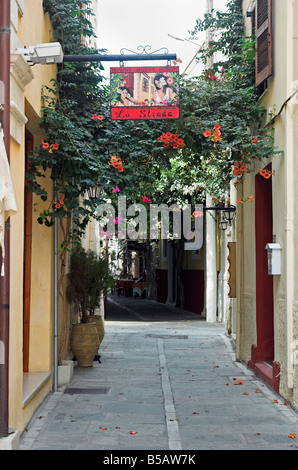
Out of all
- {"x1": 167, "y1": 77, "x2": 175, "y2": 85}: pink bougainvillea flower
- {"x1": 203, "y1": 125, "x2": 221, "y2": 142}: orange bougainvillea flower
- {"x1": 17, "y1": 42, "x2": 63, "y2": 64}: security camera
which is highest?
{"x1": 167, "y1": 77, "x2": 175, "y2": 85}: pink bougainvillea flower

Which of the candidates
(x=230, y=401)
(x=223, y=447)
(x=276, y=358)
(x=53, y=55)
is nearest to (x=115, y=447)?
(x=223, y=447)

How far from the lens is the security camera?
6020 mm

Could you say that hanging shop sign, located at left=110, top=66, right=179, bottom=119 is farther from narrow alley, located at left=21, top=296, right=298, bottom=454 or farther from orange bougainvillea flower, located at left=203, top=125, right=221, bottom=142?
narrow alley, located at left=21, top=296, right=298, bottom=454

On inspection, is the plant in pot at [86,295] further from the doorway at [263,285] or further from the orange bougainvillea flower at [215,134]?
the orange bougainvillea flower at [215,134]

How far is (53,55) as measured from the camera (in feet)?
19.9

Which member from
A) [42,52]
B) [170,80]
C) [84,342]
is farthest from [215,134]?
[84,342]

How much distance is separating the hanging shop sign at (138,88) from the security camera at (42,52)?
1.96m

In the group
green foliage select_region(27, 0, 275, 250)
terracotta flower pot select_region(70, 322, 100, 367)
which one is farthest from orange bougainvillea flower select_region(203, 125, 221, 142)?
terracotta flower pot select_region(70, 322, 100, 367)

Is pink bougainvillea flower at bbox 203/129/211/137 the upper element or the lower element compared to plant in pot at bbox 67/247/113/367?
upper

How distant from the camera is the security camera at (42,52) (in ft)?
19.7

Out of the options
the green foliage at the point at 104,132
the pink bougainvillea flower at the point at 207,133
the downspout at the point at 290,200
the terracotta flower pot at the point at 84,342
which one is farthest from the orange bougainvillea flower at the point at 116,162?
the terracotta flower pot at the point at 84,342

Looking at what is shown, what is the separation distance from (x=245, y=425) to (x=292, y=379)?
1.07 m

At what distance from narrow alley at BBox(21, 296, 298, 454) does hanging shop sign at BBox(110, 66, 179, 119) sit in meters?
3.78

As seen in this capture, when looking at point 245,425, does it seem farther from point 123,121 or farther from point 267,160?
point 123,121
